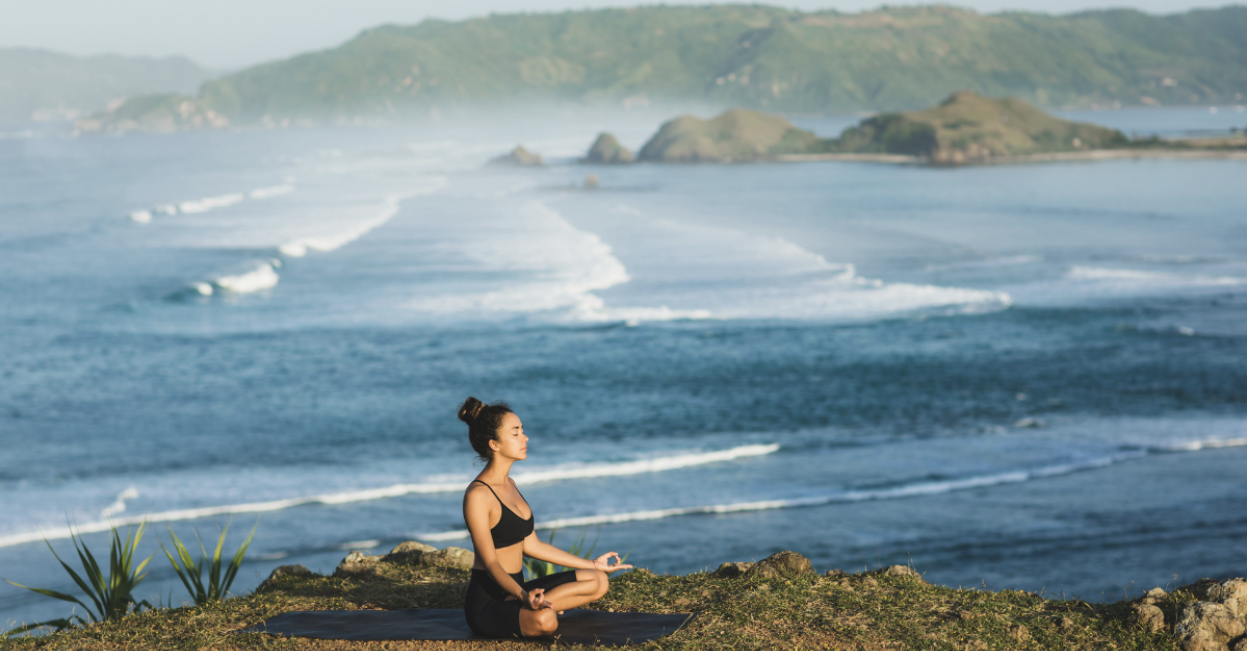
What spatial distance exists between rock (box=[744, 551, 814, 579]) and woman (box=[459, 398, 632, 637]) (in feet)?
6.15

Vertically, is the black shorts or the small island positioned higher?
the small island

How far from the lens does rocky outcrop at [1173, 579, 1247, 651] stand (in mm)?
6371

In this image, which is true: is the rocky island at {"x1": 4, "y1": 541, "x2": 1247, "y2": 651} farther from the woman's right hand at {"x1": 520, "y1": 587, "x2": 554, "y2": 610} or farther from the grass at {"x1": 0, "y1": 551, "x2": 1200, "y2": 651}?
the woman's right hand at {"x1": 520, "y1": 587, "x2": 554, "y2": 610}

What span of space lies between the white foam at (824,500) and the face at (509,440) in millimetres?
9496

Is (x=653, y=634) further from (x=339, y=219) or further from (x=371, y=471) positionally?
(x=339, y=219)

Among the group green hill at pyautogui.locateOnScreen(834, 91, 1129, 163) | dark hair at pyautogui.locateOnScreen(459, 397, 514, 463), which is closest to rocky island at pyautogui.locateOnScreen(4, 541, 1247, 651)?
dark hair at pyautogui.locateOnScreen(459, 397, 514, 463)

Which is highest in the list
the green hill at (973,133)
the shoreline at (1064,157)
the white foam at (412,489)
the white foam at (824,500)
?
the green hill at (973,133)

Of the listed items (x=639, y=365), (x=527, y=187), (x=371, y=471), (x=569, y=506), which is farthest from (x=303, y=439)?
(x=527, y=187)

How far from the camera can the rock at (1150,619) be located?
663 centimetres

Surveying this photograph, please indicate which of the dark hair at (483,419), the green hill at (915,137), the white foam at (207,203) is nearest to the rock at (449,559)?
the dark hair at (483,419)

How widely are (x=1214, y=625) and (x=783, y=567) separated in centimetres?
287

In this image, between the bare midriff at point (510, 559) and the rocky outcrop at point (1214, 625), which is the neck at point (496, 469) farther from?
the rocky outcrop at point (1214, 625)

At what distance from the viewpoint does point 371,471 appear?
18.6m

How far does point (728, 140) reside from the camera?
145875 millimetres
